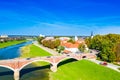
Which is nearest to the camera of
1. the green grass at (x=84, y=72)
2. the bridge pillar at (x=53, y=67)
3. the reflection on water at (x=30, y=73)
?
the reflection on water at (x=30, y=73)

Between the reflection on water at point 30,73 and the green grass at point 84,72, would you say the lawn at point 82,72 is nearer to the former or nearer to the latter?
the green grass at point 84,72

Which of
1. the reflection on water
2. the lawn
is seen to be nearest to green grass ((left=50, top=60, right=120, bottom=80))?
the lawn

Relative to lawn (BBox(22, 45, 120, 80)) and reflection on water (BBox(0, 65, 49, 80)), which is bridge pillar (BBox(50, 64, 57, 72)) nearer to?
lawn (BBox(22, 45, 120, 80))

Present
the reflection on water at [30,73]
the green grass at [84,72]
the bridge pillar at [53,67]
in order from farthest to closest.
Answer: the bridge pillar at [53,67], the green grass at [84,72], the reflection on water at [30,73]

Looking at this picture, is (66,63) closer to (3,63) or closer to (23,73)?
(23,73)

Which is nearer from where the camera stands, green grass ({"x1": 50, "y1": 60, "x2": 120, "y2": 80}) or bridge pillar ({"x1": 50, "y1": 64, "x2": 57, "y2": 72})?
green grass ({"x1": 50, "y1": 60, "x2": 120, "y2": 80})

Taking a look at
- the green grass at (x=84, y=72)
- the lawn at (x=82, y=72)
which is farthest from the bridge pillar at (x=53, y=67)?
the green grass at (x=84, y=72)

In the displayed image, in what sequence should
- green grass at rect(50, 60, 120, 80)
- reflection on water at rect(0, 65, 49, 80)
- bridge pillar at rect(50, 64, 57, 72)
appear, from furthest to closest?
bridge pillar at rect(50, 64, 57, 72) → green grass at rect(50, 60, 120, 80) → reflection on water at rect(0, 65, 49, 80)

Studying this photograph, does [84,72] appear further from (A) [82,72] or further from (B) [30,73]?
(B) [30,73]

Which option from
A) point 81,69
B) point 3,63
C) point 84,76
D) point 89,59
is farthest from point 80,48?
point 3,63
